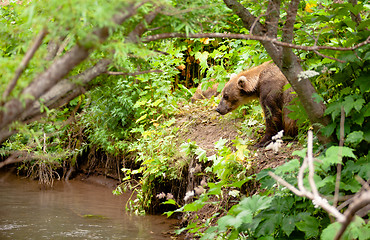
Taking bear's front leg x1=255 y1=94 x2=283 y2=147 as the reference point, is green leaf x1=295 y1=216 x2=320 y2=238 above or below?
below

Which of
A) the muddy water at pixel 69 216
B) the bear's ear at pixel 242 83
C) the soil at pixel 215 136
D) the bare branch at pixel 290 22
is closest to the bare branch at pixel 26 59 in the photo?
the bare branch at pixel 290 22

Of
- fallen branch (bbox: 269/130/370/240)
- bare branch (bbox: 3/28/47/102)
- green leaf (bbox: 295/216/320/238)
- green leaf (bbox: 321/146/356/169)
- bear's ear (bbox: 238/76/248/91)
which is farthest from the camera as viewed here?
bear's ear (bbox: 238/76/248/91)

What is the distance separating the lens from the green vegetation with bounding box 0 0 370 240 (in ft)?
6.45

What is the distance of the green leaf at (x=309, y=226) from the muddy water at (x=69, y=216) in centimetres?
273

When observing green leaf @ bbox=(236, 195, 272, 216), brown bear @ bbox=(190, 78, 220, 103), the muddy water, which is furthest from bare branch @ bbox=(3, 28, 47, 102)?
brown bear @ bbox=(190, 78, 220, 103)

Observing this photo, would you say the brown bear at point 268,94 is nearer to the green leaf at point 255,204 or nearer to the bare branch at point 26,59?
the green leaf at point 255,204

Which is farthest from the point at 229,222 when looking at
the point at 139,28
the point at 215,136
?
the point at 215,136

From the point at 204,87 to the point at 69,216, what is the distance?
9.84ft

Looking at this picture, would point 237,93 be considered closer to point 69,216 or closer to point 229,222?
point 229,222

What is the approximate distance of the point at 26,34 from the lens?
7.95 ft

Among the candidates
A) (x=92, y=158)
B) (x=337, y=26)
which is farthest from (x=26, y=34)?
(x=92, y=158)

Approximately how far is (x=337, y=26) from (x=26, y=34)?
2393mm

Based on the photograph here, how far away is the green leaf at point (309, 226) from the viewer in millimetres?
3150

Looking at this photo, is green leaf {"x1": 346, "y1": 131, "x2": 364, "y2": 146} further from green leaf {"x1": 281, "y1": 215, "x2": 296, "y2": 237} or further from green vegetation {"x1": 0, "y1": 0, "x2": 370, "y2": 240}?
green leaf {"x1": 281, "y1": 215, "x2": 296, "y2": 237}
